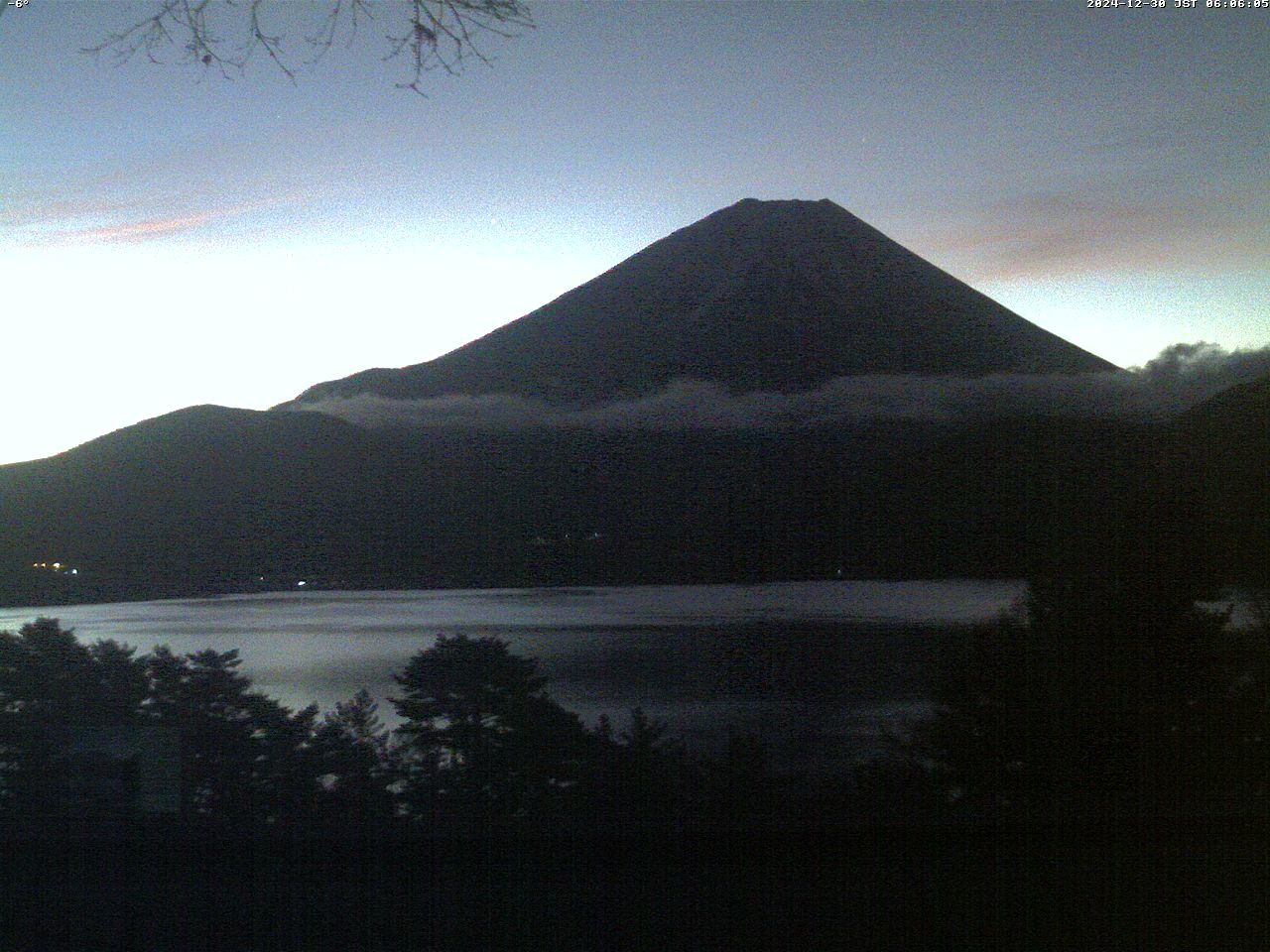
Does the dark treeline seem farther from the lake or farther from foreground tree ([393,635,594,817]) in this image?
the lake

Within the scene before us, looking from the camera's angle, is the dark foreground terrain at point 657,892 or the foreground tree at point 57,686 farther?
the foreground tree at point 57,686

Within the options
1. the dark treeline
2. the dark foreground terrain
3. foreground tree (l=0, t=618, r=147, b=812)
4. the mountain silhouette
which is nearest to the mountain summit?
the mountain silhouette

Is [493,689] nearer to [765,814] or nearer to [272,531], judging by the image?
[765,814]

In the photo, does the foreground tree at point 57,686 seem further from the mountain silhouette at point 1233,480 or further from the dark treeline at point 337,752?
the mountain silhouette at point 1233,480

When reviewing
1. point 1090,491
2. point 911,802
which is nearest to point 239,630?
point 911,802

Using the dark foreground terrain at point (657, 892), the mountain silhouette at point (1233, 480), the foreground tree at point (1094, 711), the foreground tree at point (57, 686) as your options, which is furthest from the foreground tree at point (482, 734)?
the mountain silhouette at point (1233, 480)

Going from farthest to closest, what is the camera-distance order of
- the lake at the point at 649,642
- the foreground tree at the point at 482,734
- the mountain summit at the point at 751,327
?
the mountain summit at the point at 751,327
the lake at the point at 649,642
the foreground tree at the point at 482,734

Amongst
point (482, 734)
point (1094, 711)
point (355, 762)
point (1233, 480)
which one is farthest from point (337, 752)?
point (1233, 480)
